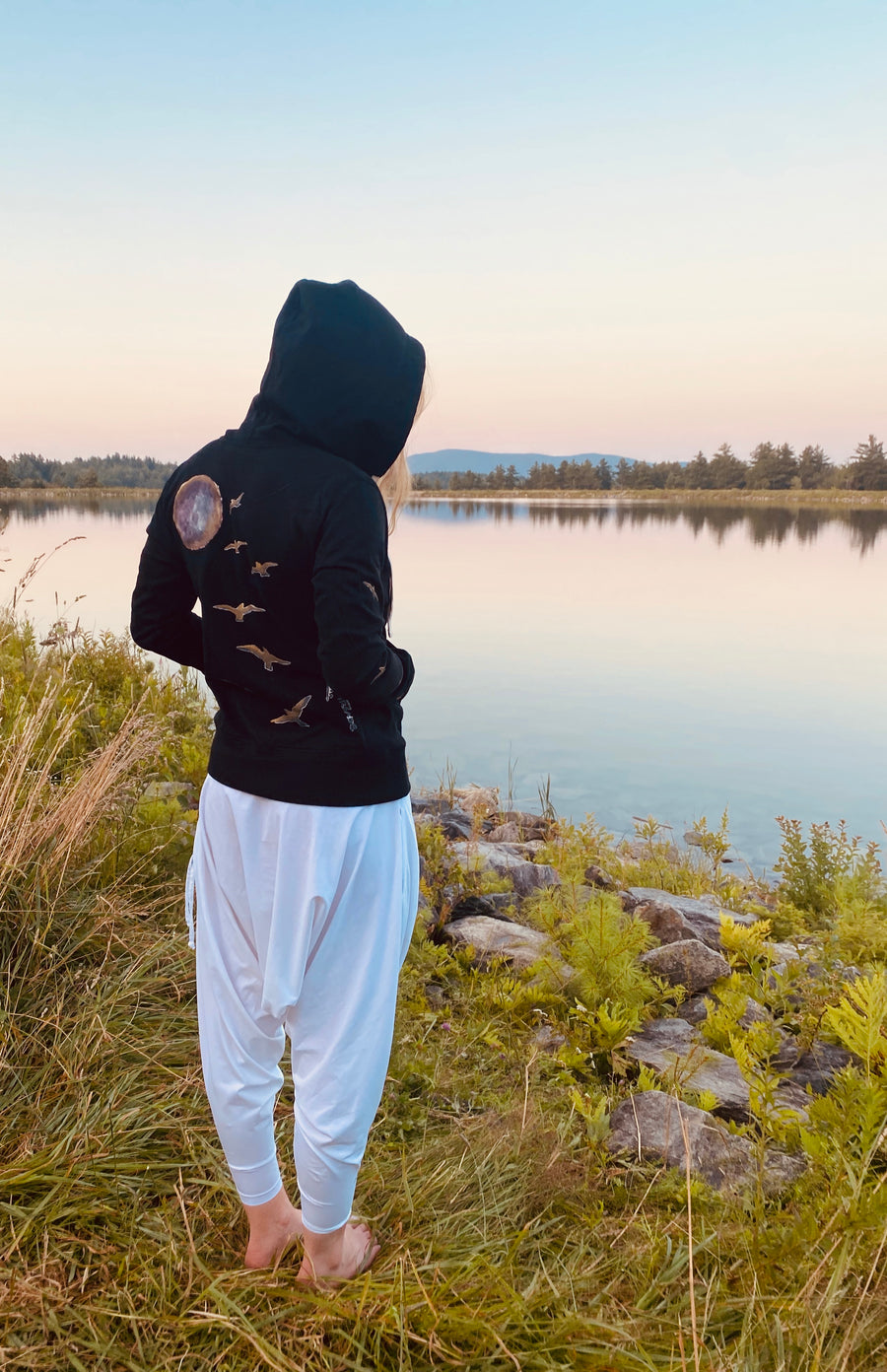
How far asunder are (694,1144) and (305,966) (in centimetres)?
168

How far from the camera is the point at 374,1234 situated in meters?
2.36

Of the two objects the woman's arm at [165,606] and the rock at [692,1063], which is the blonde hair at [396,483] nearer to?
the woman's arm at [165,606]

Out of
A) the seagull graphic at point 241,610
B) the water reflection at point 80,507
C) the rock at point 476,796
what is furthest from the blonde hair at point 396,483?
the water reflection at point 80,507

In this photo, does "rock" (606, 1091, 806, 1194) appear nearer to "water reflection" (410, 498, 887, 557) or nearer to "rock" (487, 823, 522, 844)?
"rock" (487, 823, 522, 844)

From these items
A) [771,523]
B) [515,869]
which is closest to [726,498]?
[771,523]

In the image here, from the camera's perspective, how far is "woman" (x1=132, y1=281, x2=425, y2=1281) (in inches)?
71.6

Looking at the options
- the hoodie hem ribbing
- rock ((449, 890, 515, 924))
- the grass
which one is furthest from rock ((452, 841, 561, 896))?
the hoodie hem ribbing

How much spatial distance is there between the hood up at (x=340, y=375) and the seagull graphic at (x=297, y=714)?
585 millimetres

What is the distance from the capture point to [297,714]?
190 cm

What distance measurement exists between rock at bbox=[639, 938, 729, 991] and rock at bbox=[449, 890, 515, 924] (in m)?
0.86

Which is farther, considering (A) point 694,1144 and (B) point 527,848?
(B) point 527,848

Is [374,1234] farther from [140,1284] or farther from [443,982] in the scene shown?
[443,982]

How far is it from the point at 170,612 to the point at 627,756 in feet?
32.2

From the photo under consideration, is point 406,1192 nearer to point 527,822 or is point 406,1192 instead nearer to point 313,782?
point 313,782
